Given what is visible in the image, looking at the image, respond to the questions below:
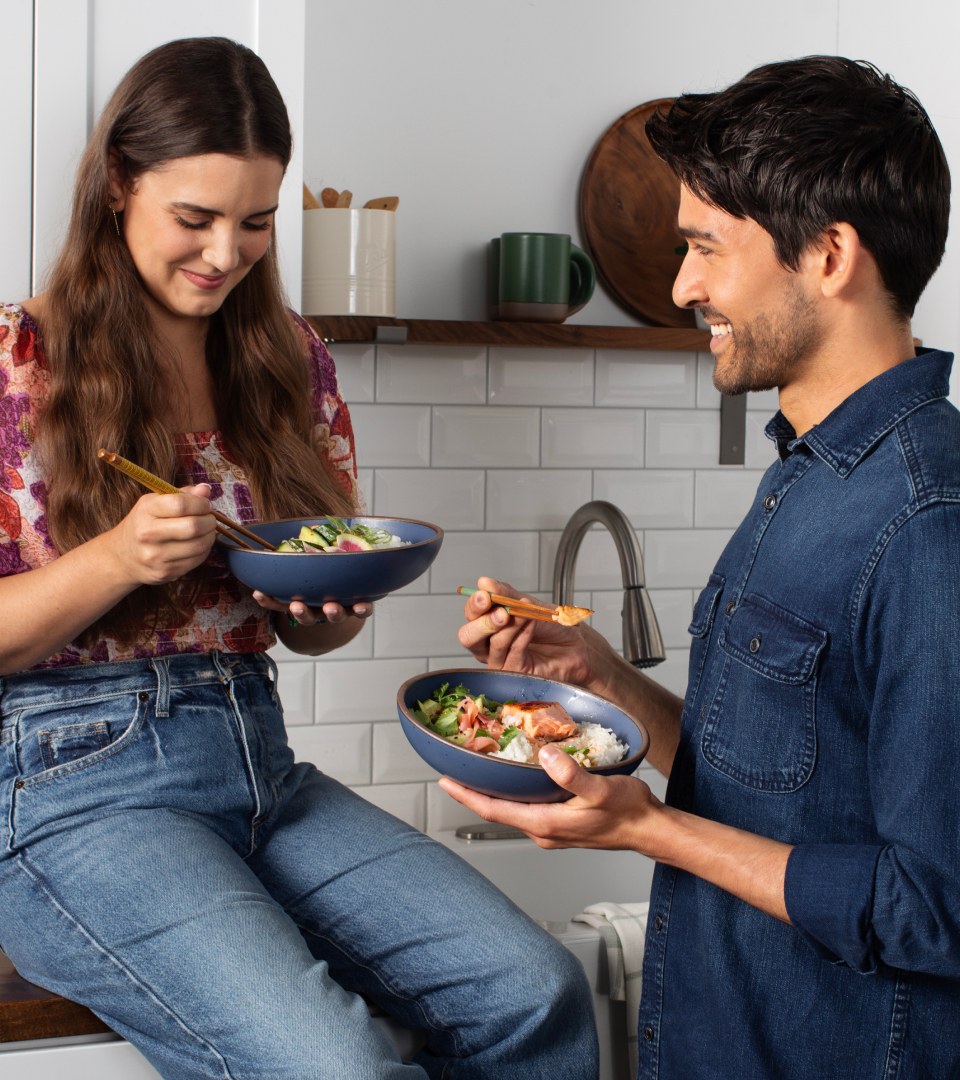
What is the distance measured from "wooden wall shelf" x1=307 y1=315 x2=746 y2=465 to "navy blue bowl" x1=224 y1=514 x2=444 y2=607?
2.64 feet

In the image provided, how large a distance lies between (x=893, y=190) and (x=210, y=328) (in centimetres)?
92

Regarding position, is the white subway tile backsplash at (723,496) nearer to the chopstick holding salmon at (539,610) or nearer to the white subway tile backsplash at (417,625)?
the white subway tile backsplash at (417,625)

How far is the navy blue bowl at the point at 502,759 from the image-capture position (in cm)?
117

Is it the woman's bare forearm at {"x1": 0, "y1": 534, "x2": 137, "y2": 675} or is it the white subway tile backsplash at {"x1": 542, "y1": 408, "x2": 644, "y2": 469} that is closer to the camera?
the woman's bare forearm at {"x1": 0, "y1": 534, "x2": 137, "y2": 675}

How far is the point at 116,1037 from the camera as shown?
1423mm

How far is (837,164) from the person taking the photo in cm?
122

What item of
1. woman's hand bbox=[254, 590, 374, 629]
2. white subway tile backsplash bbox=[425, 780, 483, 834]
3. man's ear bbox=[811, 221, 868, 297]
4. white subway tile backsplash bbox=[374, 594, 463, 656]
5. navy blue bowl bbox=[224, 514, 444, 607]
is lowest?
white subway tile backsplash bbox=[425, 780, 483, 834]

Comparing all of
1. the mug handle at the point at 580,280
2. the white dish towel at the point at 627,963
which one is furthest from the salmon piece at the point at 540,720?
the mug handle at the point at 580,280

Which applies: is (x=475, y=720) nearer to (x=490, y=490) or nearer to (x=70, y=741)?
(x=70, y=741)

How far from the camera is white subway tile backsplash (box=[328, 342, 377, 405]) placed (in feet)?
8.06

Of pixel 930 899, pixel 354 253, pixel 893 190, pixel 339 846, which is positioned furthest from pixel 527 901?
pixel 893 190

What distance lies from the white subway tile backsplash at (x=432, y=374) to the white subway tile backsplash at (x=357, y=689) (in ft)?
1.49

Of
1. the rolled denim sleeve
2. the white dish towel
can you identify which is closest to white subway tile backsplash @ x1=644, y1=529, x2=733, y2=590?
the white dish towel

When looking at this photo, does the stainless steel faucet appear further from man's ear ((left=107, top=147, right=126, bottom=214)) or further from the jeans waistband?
man's ear ((left=107, top=147, right=126, bottom=214))
